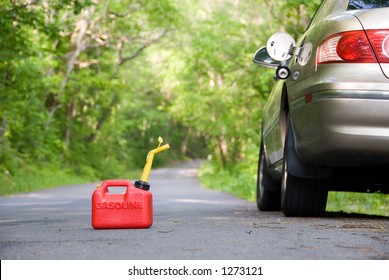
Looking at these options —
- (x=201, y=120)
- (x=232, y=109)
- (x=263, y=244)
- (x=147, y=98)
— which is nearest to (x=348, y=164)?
(x=263, y=244)

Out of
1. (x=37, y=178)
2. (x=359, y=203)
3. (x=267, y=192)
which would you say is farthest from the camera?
(x=37, y=178)

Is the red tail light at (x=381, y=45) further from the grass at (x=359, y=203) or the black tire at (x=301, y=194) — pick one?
Result: the grass at (x=359, y=203)

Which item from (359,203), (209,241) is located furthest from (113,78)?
(209,241)

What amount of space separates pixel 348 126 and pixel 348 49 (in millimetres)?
611

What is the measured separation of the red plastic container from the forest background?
737cm

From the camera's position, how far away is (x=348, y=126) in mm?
5953

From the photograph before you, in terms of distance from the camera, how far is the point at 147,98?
60531 mm

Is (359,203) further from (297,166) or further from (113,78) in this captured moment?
(113,78)

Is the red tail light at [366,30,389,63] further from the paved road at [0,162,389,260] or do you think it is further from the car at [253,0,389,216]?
the paved road at [0,162,389,260]

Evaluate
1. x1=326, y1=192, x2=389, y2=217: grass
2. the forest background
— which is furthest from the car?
the forest background

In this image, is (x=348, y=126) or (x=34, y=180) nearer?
(x=348, y=126)

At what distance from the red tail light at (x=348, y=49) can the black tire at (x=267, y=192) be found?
3170mm
